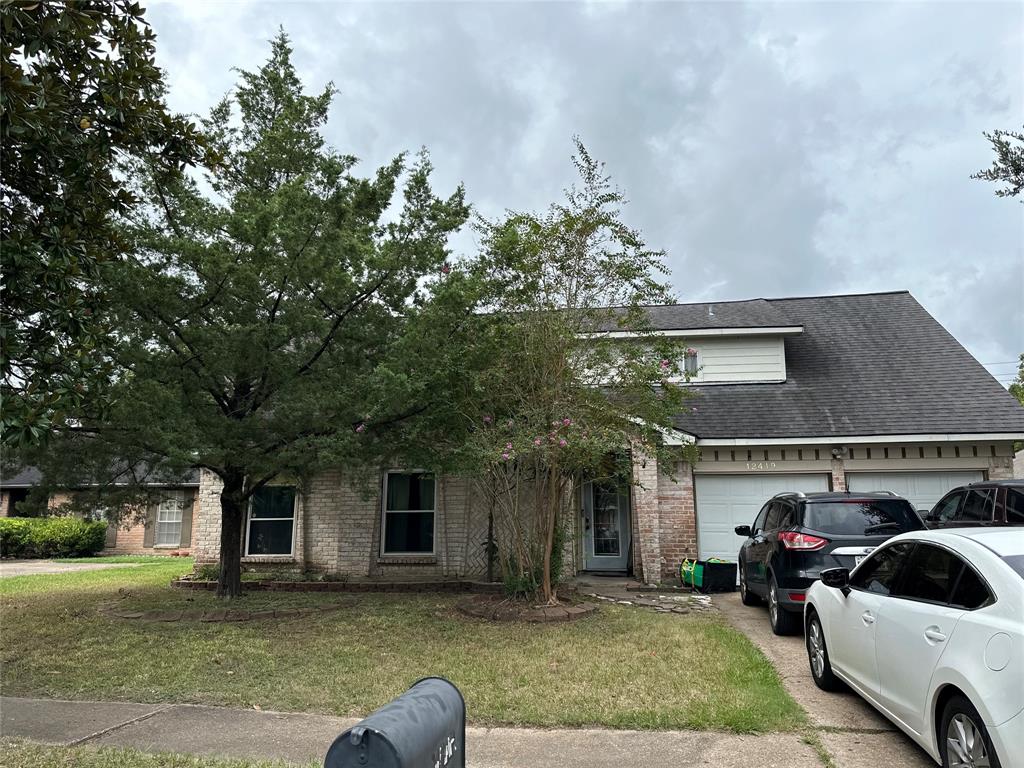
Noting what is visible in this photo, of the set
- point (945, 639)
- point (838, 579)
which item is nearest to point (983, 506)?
point (838, 579)

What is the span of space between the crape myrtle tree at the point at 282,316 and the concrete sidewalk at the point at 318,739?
127 inches

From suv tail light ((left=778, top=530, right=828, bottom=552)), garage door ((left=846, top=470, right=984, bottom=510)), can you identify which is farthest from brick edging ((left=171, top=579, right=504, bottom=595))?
garage door ((left=846, top=470, right=984, bottom=510))

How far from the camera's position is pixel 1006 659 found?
11.2 feet

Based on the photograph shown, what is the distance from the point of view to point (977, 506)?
31.1 ft

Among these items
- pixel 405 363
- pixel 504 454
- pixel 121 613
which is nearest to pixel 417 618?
pixel 504 454

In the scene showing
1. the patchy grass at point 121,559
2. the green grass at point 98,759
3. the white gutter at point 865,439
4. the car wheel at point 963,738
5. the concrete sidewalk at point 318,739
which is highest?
the white gutter at point 865,439

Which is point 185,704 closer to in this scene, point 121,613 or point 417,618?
point 417,618

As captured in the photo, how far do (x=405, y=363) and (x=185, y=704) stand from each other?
14.2ft

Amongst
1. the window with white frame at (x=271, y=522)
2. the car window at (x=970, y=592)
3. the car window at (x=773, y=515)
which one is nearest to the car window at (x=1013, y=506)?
Answer: the car window at (x=773, y=515)

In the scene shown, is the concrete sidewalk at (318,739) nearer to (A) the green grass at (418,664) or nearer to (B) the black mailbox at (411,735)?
(A) the green grass at (418,664)

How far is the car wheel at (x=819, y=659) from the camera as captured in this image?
6.08 metres

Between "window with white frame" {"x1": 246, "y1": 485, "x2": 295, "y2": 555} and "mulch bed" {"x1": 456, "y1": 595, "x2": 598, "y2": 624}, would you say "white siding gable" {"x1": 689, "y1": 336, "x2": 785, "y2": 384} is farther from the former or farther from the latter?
"window with white frame" {"x1": 246, "y1": 485, "x2": 295, "y2": 555}

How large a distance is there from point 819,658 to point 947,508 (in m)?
5.46

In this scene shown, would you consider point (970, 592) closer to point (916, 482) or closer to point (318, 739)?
point (318, 739)
